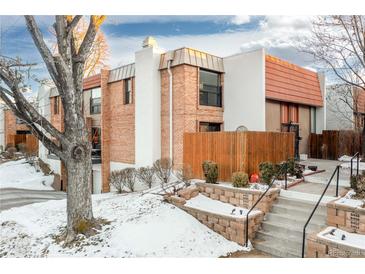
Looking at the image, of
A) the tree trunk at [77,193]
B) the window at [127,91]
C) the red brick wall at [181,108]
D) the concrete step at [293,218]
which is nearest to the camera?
the concrete step at [293,218]

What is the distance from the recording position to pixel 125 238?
4418mm

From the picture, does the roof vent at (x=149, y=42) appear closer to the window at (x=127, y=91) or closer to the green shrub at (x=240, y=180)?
the window at (x=127, y=91)

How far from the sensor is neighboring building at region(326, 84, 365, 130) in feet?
27.7

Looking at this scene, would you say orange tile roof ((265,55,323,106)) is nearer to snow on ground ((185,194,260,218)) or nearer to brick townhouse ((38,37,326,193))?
brick townhouse ((38,37,326,193))

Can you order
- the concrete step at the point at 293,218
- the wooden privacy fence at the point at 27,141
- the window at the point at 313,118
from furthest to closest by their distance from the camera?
1. the wooden privacy fence at the point at 27,141
2. the window at the point at 313,118
3. the concrete step at the point at 293,218

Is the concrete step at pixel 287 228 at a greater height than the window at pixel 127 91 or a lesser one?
lesser

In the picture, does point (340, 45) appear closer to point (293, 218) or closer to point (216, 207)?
point (293, 218)

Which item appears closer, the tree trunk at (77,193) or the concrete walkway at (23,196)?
the tree trunk at (77,193)

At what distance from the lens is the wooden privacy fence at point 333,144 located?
10.4 m

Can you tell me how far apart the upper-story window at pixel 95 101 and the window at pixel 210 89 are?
4.14m

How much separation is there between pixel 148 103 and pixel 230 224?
461cm

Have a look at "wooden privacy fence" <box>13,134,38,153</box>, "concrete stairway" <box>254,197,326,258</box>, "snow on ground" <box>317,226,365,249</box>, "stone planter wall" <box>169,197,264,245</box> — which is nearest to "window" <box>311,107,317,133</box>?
"concrete stairway" <box>254,197,326,258</box>

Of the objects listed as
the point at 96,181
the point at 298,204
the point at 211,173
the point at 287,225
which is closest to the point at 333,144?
the point at 298,204

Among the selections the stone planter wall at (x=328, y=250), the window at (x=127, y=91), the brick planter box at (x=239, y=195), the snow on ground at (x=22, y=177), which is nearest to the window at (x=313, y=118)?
the brick planter box at (x=239, y=195)
